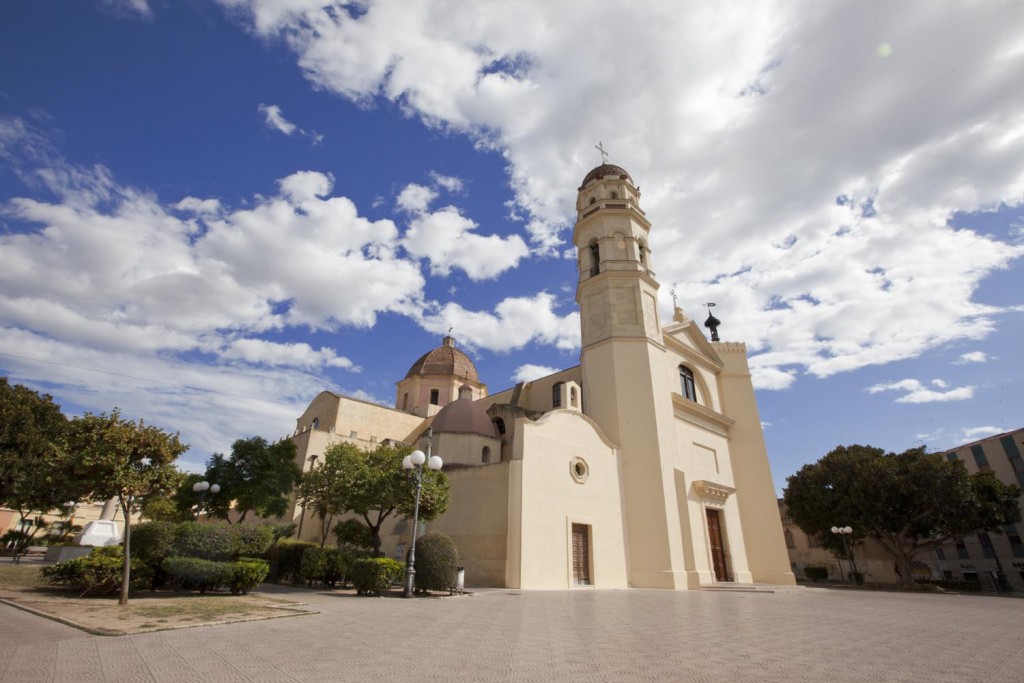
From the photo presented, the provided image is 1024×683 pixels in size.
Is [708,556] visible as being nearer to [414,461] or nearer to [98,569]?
[414,461]

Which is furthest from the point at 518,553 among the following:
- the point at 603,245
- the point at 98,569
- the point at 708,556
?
the point at 603,245

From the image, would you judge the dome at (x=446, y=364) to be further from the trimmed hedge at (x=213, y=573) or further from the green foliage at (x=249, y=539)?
the trimmed hedge at (x=213, y=573)

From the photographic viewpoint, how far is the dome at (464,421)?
2255cm

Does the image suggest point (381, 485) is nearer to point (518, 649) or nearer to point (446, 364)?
point (518, 649)

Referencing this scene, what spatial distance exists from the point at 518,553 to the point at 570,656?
36.4 ft

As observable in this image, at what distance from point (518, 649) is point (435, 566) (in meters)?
7.39

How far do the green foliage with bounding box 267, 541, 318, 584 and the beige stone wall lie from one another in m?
6.97

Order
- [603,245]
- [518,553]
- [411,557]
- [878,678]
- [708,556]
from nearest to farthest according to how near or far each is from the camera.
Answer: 1. [878,678]
2. [411,557]
3. [518,553]
4. [708,556]
5. [603,245]

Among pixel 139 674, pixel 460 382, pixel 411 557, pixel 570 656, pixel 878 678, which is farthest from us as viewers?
pixel 460 382

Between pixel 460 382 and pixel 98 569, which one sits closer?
pixel 98 569

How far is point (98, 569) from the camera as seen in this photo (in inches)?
371

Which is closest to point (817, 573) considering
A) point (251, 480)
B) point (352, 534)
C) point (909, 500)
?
point (909, 500)

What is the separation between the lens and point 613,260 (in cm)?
2481

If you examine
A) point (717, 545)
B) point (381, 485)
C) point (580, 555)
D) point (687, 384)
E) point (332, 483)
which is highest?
point (687, 384)
